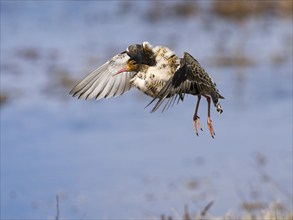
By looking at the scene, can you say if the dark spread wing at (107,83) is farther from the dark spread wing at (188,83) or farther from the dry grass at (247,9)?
the dry grass at (247,9)

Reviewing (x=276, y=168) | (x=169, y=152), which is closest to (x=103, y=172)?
(x=169, y=152)

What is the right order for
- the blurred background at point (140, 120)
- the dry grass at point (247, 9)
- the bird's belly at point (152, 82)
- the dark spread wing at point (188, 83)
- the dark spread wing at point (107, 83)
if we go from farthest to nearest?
the dry grass at point (247, 9)
the blurred background at point (140, 120)
the dark spread wing at point (107, 83)
the bird's belly at point (152, 82)
the dark spread wing at point (188, 83)

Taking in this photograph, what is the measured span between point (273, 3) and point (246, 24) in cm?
141

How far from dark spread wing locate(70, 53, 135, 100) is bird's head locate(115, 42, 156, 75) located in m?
0.22

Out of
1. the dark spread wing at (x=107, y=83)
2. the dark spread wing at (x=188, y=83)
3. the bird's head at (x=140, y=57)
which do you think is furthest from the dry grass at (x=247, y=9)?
the dark spread wing at (x=188, y=83)

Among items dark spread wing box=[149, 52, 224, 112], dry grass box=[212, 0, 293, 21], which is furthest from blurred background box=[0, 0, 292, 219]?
dark spread wing box=[149, 52, 224, 112]

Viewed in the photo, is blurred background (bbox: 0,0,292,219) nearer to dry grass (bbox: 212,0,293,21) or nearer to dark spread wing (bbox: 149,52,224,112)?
dry grass (bbox: 212,0,293,21)

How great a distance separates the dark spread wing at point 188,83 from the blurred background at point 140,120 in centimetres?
91

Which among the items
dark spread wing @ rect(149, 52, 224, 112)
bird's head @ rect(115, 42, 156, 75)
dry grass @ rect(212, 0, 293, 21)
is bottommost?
dark spread wing @ rect(149, 52, 224, 112)

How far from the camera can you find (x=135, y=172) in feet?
28.0

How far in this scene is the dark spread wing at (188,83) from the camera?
173 inches

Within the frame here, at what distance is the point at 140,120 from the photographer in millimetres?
10375

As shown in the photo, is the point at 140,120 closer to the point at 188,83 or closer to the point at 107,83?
the point at 107,83

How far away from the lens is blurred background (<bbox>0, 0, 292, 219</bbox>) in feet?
25.5
